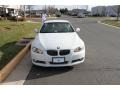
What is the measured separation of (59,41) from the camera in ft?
27.9

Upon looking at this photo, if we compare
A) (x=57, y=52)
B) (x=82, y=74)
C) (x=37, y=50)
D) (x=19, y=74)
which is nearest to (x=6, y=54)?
(x=37, y=50)

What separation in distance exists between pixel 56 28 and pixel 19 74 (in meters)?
3.06

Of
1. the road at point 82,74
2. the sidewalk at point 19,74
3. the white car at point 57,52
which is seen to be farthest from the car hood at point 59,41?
the sidewalk at point 19,74

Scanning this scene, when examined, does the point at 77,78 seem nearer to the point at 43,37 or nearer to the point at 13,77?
the point at 13,77

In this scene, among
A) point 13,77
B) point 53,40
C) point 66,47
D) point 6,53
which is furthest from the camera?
point 6,53

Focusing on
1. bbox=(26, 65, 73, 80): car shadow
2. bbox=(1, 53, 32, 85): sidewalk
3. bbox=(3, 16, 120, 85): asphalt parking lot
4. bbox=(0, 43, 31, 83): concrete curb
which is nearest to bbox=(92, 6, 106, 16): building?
bbox=(0, 43, 31, 83): concrete curb

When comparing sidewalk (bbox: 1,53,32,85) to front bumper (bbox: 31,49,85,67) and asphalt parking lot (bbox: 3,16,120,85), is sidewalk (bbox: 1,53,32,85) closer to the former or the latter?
asphalt parking lot (bbox: 3,16,120,85)

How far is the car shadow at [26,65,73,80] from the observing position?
25.3 feet

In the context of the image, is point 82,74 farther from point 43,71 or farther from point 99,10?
point 99,10

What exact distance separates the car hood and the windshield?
1.99 ft

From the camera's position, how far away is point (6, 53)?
34.0 feet

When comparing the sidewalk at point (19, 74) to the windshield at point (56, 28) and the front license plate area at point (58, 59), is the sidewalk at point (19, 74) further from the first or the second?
the windshield at point (56, 28)
